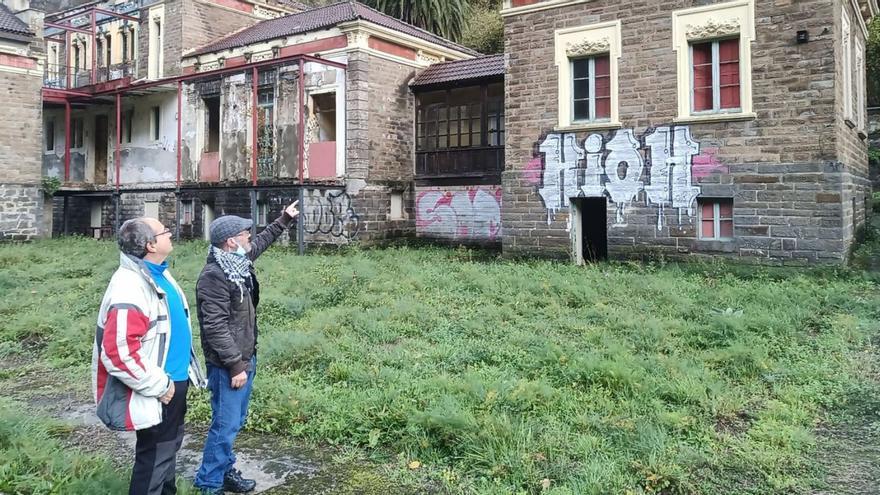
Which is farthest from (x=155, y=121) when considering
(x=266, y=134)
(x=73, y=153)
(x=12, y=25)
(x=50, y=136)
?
(x=50, y=136)

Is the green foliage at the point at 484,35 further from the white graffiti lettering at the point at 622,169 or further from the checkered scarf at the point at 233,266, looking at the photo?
the checkered scarf at the point at 233,266

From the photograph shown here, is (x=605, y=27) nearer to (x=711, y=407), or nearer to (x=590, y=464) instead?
(x=711, y=407)

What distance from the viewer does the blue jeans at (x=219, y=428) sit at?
4.19 metres

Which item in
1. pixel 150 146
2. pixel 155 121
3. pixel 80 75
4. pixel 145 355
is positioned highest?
pixel 80 75

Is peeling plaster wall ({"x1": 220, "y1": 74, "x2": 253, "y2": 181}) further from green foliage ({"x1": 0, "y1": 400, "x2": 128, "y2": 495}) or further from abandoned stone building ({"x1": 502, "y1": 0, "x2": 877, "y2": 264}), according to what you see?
green foliage ({"x1": 0, "y1": 400, "x2": 128, "y2": 495})

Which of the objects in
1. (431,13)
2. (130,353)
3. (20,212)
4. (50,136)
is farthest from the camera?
(431,13)

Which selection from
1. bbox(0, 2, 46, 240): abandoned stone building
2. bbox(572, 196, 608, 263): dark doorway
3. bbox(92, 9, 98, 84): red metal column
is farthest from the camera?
bbox(92, 9, 98, 84): red metal column

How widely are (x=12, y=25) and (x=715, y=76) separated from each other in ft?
71.4

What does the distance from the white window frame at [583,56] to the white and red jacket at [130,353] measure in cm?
1172

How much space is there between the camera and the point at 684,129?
12992 millimetres

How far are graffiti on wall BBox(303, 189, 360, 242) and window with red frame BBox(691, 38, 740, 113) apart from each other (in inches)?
392

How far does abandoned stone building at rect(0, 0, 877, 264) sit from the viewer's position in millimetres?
12219

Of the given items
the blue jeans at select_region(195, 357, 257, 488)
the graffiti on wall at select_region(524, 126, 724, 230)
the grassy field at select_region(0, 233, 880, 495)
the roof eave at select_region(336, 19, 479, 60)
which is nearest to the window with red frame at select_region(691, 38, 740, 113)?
the graffiti on wall at select_region(524, 126, 724, 230)

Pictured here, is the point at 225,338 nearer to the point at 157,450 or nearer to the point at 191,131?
the point at 157,450
